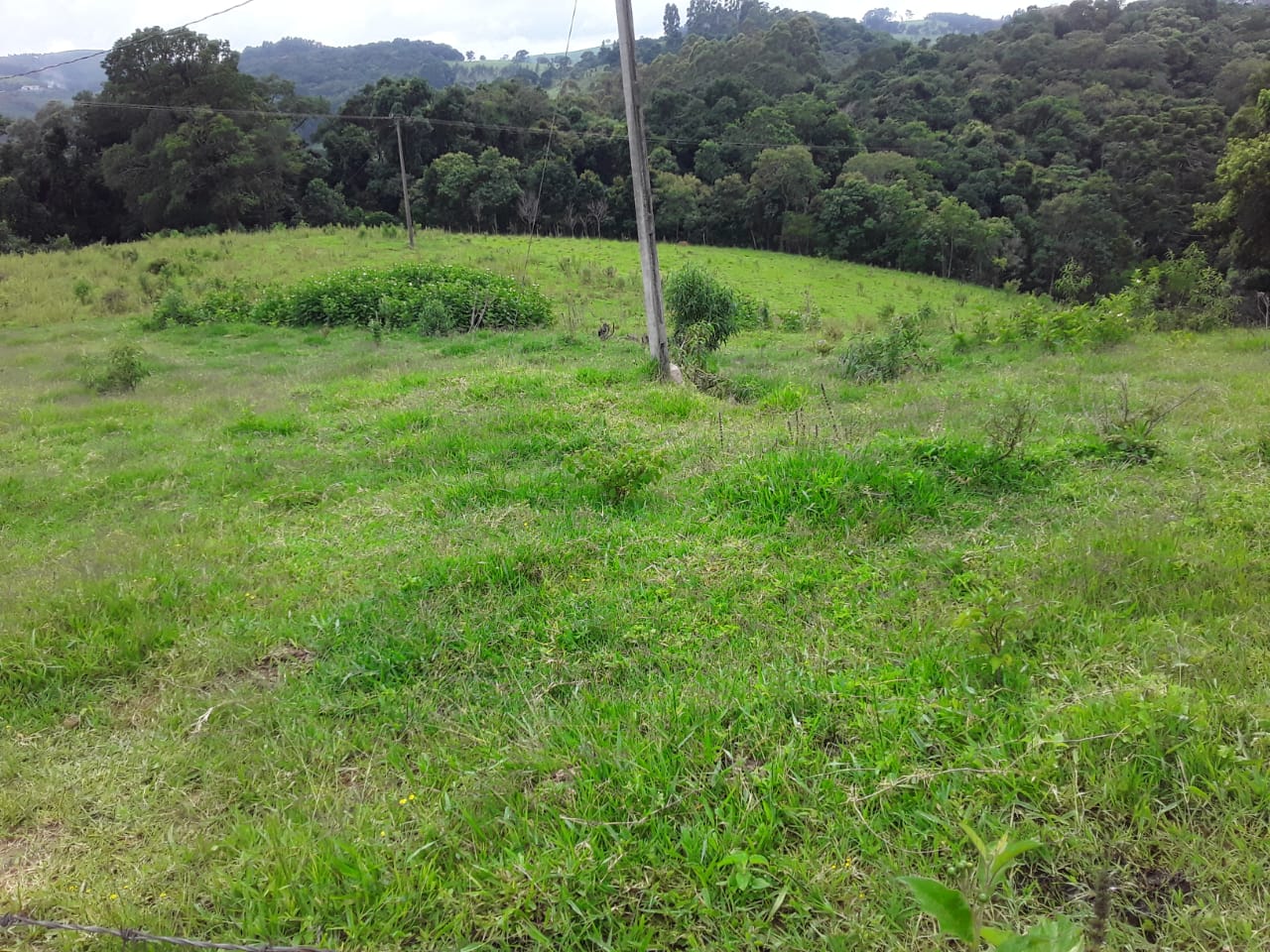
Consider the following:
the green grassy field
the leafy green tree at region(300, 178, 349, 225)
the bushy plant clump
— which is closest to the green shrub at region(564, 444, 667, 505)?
the green grassy field

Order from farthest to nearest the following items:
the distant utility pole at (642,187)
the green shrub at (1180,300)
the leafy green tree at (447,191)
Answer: the leafy green tree at (447,191) → the green shrub at (1180,300) → the distant utility pole at (642,187)

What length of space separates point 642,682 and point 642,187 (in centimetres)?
821

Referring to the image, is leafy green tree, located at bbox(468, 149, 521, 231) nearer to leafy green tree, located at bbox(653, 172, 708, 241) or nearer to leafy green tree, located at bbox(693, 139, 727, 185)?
leafy green tree, located at bbox(653, 172, 708, 241)

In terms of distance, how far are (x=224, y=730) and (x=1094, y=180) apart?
46174 mm

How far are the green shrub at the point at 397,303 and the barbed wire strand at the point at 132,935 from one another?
15.4 m

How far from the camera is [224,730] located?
2.94 metres

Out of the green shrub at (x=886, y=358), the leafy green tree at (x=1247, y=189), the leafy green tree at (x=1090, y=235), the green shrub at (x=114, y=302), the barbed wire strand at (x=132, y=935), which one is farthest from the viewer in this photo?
the leafy green tree at (x=1090, y=235)

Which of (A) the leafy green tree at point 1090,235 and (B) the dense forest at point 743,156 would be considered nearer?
(B) the dense forest at point 743,156

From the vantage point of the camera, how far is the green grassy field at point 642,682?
6.72 feet

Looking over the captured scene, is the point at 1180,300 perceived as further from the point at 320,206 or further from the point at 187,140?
the point at 320,206

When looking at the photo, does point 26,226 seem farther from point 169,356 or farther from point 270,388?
point 270,388

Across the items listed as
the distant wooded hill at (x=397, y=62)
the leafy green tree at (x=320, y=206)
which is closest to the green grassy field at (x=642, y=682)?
the leafy green tree at (x=320, y=206)

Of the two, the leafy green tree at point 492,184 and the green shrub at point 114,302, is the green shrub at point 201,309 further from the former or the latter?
the leafy green tree at point 492,184

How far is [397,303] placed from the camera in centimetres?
1722
